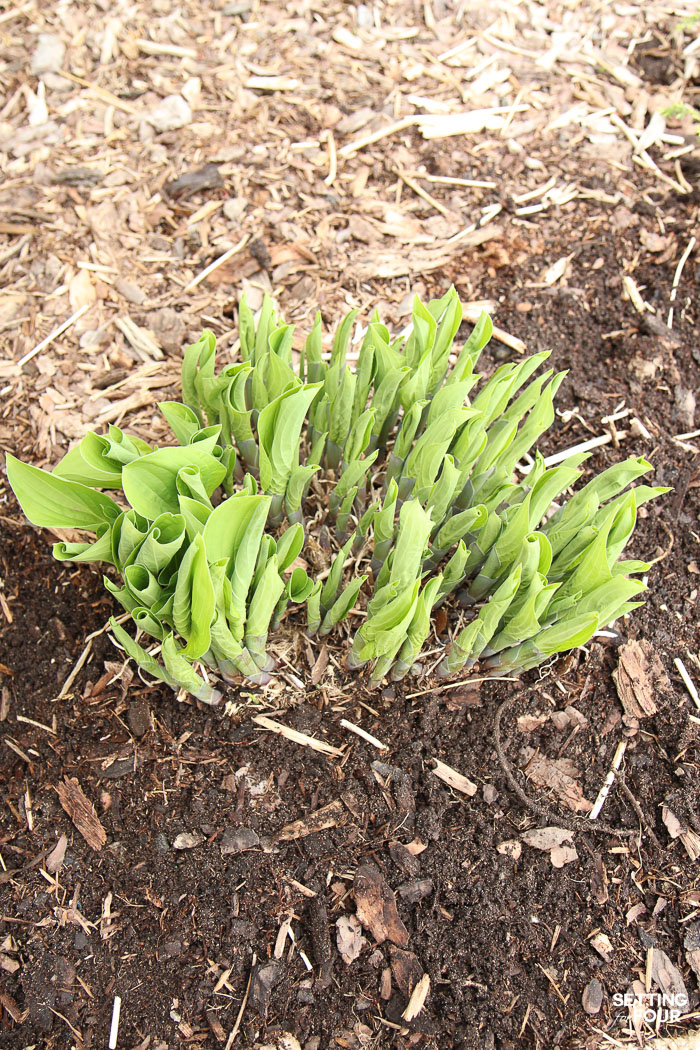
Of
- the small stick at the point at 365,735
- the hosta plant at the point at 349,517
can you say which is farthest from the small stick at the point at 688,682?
the small stick at the point at 365,735

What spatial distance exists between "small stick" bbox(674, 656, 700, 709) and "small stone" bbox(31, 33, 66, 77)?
11.0ft

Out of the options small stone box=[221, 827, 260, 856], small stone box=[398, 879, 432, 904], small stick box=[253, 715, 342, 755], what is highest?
small stick box=[253, 715, 342, 755]

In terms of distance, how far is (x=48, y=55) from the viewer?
3.28m

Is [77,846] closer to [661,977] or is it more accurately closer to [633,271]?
[661,977]

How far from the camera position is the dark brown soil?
1.69 m

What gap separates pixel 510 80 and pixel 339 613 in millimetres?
2820

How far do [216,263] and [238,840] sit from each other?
6.46ft

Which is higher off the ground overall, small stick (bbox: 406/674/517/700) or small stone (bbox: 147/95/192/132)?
small stone (bbox: 147/95/192/132)

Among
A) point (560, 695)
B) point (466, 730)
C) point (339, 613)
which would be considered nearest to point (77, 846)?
point (339, 613)

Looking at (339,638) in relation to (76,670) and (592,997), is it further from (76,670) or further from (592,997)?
(592,997)

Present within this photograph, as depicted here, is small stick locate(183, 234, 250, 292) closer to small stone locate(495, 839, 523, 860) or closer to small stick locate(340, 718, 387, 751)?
small stick locate(340, 718, 387, 751)

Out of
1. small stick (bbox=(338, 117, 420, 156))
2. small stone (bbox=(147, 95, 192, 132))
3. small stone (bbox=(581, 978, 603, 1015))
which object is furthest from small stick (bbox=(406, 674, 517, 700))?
small stone (bbox=(147, 95, 192, 132))

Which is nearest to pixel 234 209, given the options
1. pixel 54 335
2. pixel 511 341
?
pixel 54 335

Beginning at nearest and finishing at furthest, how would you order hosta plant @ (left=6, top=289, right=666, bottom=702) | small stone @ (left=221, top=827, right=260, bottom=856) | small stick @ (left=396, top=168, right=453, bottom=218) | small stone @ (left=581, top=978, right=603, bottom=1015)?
hosta plant @ (left=6, top=289, right=666, bottom=702), small stone @ (left=581, top=978, right=603, bottom=1015), small stone @ (left=221, top=827, right=260, bottom=856), small stick @ (left=396, top=168, right=453, bottom=218)
